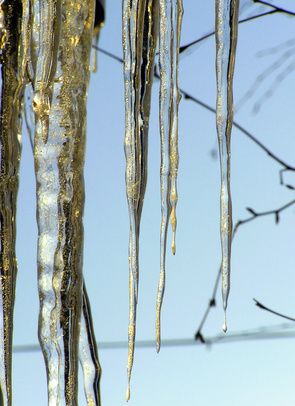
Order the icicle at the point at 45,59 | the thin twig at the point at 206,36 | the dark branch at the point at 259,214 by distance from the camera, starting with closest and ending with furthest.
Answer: the icicle at the point at 45,59, the thin twig at the point at 206,36, the dark branch at the point at 259,214

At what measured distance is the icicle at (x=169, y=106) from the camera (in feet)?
1.97

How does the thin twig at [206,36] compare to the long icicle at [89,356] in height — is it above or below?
above

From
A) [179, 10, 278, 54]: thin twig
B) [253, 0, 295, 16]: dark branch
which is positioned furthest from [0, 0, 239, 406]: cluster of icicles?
[253, 0, 295, 16]: dark branch

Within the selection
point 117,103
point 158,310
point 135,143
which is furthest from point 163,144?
point 117,103

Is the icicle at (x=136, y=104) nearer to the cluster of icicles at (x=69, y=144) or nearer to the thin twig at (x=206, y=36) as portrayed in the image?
the cluster of icicles at (x=69, y=144)

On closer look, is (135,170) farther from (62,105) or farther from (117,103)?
(117,103)

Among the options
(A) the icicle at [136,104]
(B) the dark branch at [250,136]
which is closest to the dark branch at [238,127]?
(B) the dark branch at [250,136]

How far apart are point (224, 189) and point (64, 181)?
0.38ft

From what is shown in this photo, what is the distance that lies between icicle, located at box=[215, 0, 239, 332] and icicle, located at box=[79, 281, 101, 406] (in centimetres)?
11

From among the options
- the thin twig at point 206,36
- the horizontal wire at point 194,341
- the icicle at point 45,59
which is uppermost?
the thin twig at point 206,36

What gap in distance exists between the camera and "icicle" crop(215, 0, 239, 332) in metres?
0.59

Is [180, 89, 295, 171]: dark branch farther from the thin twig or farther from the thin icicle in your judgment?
the thin icicle

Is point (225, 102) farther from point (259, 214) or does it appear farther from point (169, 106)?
point (259, 214)

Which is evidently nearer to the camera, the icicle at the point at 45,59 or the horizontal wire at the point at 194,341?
the icicle at the point at 45,59
